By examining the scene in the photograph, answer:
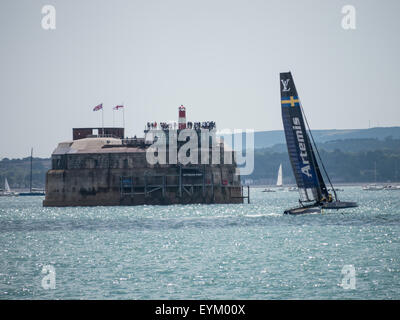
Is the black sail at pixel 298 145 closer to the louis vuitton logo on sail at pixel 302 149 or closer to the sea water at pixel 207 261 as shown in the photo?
the louis vuitton logo on sail at pixel 302 149

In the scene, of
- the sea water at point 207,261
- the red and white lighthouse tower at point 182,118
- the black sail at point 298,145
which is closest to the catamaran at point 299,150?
the black sail at point 298,145

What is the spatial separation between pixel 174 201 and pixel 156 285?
7495 centimetres

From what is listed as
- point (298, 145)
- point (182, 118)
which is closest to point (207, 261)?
point (298, 145)

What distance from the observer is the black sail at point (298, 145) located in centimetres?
6194

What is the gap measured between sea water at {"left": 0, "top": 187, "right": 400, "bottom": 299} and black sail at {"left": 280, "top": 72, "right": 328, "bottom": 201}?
6605mm

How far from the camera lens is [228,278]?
87.2ft

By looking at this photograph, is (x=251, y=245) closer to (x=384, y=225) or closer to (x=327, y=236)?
(x=327, y=236)

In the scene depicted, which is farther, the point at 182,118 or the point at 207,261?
the point at 182,118

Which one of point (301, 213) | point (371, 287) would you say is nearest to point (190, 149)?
point (301, 213)

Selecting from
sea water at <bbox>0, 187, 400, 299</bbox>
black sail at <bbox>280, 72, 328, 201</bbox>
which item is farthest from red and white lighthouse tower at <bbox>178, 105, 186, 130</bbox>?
sea water at <bbox>0, 187, 400, 299</bbox>

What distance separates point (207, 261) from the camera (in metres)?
32.3

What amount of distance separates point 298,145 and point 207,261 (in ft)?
103

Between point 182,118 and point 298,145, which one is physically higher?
point 182,118

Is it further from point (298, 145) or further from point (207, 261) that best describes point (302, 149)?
point (207, 261)
